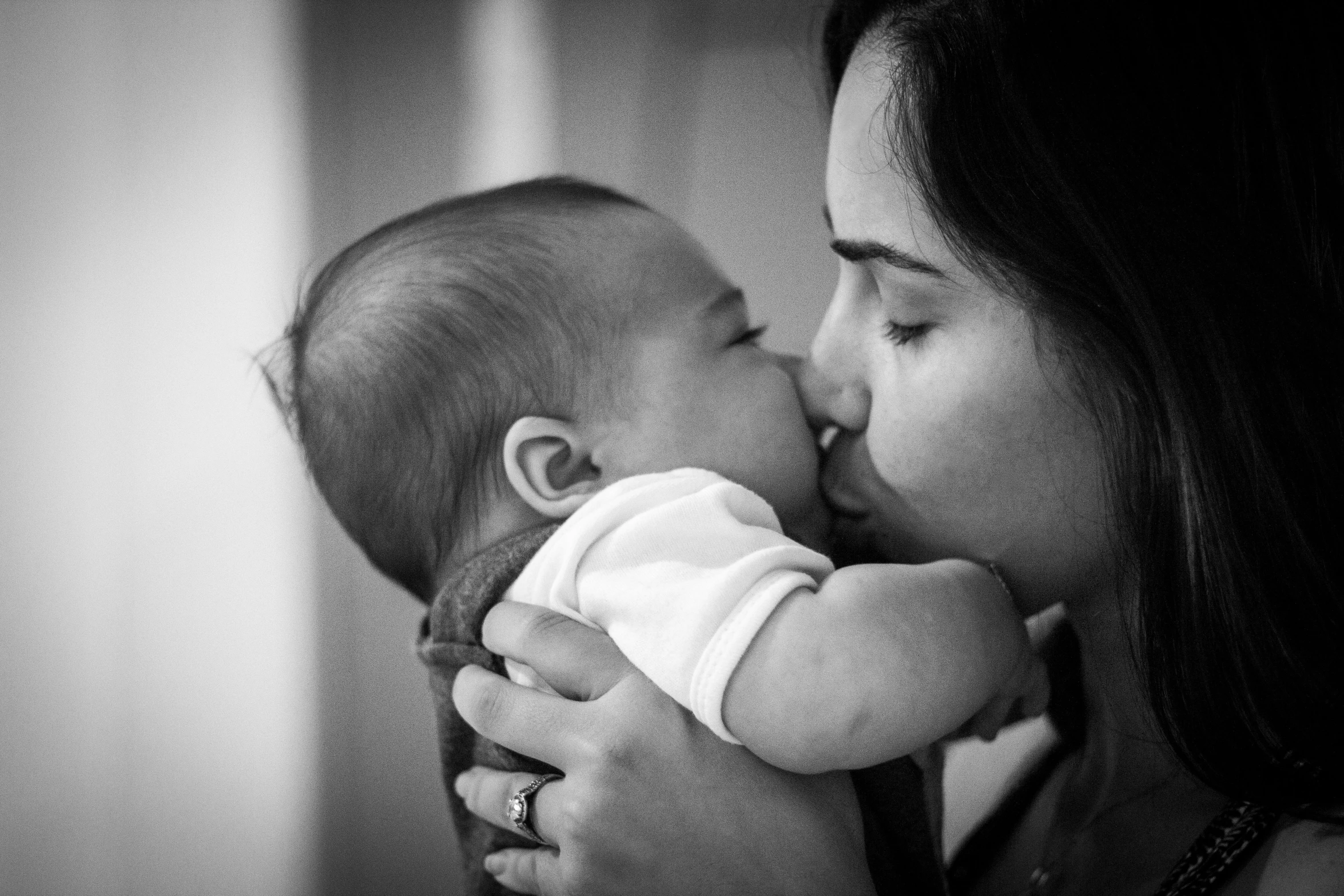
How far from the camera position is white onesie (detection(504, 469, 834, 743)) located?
0.70 metres

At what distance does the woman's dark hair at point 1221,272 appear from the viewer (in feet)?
2.48

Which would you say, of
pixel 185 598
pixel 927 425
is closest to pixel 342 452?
pixel 927 425

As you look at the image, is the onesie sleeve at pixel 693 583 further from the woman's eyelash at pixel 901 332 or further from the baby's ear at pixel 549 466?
the woman's eyelash at pixel 901 332

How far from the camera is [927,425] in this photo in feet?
2.87

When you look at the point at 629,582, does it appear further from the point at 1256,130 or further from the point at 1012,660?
the point at 1256,130

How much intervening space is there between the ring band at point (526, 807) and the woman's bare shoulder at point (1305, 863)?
0.57m

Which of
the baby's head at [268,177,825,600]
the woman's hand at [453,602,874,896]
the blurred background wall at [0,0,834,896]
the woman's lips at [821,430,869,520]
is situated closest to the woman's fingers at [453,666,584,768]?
the woman's hand at [453,602,874,896]

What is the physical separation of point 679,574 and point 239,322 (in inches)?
54.8

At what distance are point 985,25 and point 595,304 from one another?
415 millimetres

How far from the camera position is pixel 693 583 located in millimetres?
721

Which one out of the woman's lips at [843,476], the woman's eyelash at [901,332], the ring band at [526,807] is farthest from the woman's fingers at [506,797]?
the woman's eyelash at [901,332]

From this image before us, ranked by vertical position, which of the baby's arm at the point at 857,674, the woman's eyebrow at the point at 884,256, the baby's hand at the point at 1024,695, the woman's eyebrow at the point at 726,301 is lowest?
the baby's hand at the point at 1024,695

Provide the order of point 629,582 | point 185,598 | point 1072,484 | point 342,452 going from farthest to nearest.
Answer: point 185,598 < point 342,452 < point 1072,484 < point 629,582

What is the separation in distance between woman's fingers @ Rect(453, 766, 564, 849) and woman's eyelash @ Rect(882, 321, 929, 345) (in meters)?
0.49
